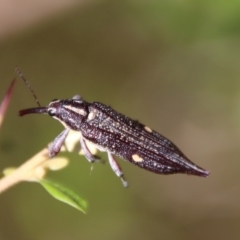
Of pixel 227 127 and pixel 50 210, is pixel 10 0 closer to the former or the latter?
pixel 50 210

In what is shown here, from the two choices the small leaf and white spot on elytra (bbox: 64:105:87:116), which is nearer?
the small leaf

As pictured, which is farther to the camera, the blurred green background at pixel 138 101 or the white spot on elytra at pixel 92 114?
the blurred green background at pixel 138 101

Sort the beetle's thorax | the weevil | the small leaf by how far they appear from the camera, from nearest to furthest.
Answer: the small leaf
the weevil
the beetle's thorax

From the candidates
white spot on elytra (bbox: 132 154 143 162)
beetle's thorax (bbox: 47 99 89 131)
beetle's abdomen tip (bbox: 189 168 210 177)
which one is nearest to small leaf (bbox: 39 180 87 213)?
beetle's abdomen tip (bbox: 189 168 210 177)

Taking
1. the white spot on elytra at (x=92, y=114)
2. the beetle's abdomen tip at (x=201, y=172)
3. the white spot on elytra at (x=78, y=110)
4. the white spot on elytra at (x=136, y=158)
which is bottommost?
the beetle's abdomen tip at (x=201, y=172)

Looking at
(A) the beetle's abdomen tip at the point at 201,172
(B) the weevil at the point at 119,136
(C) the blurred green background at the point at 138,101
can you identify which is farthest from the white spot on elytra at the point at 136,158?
(C) the blurred green background at the point at 138,101

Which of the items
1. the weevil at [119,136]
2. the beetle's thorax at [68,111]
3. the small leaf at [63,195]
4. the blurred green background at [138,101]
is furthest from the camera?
the blurred green background at [138,101]

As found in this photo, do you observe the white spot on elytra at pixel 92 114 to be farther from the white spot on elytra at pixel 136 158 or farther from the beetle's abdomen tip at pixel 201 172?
the beetle's abdomen tip at pixel 201 172

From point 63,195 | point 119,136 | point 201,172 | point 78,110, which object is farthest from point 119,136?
point 63,195

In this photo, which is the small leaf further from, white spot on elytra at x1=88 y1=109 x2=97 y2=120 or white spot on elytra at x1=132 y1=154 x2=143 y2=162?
white spot on elytra at x1=88 y1=109 x2=97 y2=120
